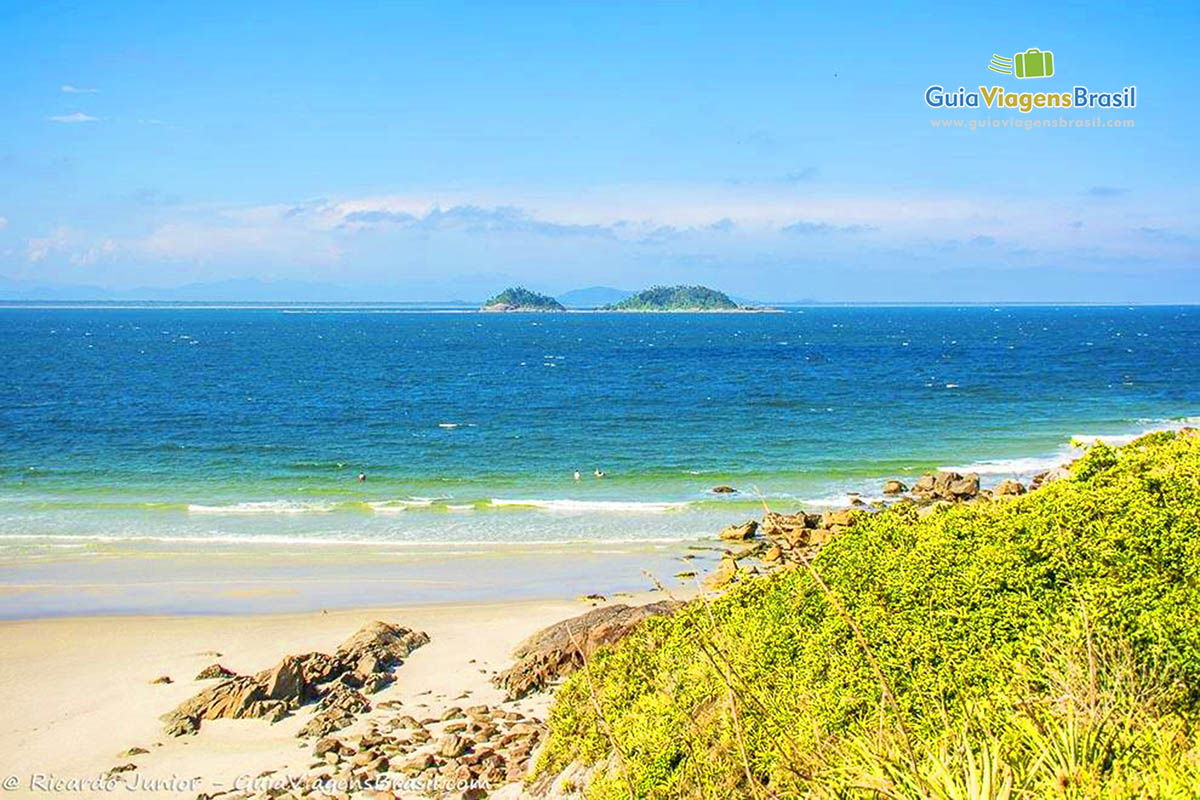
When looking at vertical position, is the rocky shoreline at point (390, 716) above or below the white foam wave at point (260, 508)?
below

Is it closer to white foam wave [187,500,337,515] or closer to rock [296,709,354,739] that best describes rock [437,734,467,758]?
rock [296,709,354,739]

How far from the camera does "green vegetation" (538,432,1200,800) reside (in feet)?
21.1

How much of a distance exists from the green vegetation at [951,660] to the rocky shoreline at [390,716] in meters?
0.97

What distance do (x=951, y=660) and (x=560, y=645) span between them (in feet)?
31.9

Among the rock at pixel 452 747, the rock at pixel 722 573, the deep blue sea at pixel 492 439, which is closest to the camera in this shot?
the rock at pixel 452 747

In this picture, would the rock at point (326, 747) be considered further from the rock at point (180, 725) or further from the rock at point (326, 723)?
the rock at point (180, 725)

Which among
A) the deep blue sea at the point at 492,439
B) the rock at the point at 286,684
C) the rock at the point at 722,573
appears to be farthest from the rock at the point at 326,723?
the deep blue sea at the point at 492,439

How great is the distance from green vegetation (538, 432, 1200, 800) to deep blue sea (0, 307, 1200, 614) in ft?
56.9

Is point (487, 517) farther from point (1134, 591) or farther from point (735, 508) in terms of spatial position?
point (1134, 591)

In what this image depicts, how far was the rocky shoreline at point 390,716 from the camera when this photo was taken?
12719 mm

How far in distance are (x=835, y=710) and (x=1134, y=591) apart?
3252 millimetres

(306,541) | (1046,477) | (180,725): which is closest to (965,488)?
(1046,477)

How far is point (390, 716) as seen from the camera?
1541 centimetres

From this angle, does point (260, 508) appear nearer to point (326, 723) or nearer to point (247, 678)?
point (247, 678)
